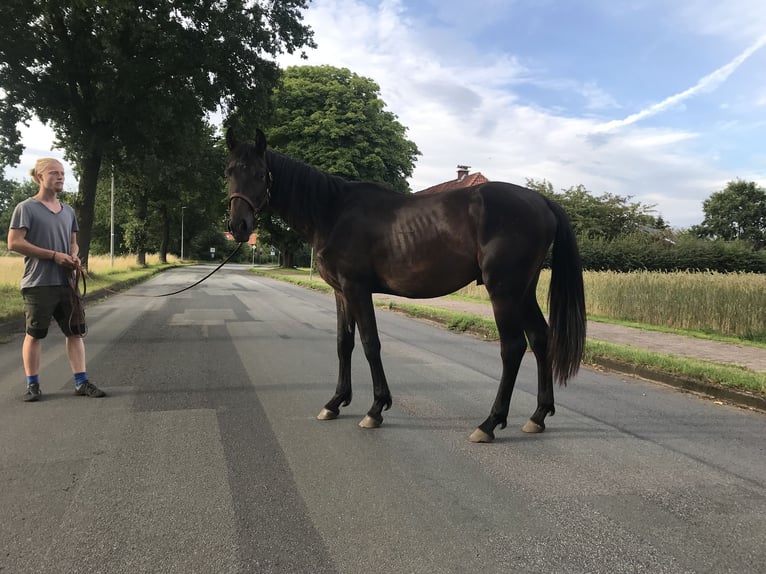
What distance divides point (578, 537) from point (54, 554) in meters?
2.42

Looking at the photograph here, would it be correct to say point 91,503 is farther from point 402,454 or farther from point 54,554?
point 402,454

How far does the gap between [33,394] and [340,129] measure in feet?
119

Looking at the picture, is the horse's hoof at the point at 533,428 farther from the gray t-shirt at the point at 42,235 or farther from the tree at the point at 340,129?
the tree at the point at 340,129

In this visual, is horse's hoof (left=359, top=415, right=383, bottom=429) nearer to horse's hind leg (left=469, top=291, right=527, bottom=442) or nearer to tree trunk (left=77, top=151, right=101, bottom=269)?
horse's hind leg (left=469, top=291, right=527, bottom=442)

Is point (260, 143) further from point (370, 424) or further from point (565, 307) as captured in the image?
point (565, 307)

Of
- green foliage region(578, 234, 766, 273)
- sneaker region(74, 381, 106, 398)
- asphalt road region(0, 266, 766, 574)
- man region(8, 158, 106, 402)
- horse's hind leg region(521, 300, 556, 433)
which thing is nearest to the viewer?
asphalt road region(0, 266, 766, 574)

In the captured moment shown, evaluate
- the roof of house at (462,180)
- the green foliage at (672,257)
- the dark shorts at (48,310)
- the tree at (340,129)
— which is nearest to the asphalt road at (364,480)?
the dark shorts at (48,310)

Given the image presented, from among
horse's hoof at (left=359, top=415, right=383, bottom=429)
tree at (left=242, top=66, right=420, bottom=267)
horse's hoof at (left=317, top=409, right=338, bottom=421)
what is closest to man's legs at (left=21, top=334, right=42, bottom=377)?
horse's hoof at (left=317, top=409, right=338, bottom=421)

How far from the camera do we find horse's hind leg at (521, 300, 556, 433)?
4160 millimetres

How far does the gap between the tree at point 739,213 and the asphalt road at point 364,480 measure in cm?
6826

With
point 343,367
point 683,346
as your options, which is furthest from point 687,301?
point 343,367

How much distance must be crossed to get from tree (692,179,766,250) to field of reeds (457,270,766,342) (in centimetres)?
5710

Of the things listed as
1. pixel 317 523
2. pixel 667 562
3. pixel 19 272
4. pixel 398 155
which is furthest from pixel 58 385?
pixel 398 155

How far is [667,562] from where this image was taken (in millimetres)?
2262
